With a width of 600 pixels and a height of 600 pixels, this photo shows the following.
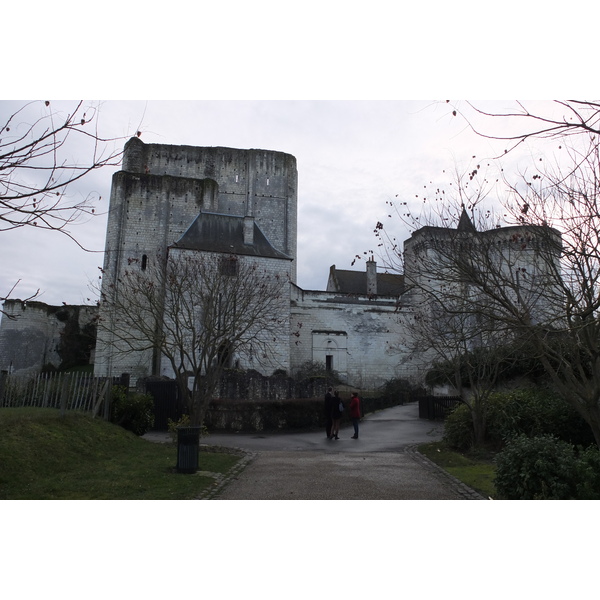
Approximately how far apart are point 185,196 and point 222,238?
6358 millimetres

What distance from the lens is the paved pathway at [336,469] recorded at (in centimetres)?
762

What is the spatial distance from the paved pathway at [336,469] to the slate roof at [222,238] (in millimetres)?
16797

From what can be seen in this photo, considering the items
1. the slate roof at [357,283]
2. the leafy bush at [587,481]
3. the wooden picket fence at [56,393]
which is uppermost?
the slate roof at [357,283]

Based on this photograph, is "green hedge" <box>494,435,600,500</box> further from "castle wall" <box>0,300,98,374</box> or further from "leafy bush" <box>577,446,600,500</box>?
"castle wall" <box>0,300,98,374</box>

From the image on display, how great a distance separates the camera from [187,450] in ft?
29.9

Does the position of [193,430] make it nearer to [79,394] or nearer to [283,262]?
[79,394]

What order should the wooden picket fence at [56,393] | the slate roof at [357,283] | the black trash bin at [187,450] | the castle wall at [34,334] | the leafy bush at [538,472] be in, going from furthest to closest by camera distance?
the slate roof at [357,283] → the castle wall at [34,334] → the wooden picket fence at [56,393] → the black trash bin at [187,450] → the leafy bush at [538,472]

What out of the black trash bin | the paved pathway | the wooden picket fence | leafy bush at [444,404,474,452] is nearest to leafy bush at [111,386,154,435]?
the wooden picket fence

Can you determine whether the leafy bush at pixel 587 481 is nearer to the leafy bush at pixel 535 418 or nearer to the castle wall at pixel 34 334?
the leafy bush at pixel 535 418

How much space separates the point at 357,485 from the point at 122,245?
101 ft

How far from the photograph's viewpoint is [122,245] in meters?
34.9

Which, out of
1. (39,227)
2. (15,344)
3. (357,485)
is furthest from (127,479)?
(15,344)

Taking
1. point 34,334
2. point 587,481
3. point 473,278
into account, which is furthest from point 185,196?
point 587,481

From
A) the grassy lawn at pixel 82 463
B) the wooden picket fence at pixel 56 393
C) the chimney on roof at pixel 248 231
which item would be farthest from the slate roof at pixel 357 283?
the grassy lawn at pixel 82 463
